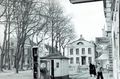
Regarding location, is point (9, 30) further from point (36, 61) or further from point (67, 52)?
point (67, 52)

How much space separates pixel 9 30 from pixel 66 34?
19.3 metres

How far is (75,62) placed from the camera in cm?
8694

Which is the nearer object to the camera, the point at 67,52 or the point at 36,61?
the point at 36,61

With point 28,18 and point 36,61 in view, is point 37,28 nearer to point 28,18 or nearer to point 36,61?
point 28,18

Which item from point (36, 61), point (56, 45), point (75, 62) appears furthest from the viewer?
point (75, 62)

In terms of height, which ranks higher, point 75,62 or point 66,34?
point 66,34

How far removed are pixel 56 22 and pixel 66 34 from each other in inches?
417

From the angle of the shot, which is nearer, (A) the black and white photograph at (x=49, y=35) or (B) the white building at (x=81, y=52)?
(A) the black and white photograph at (x=49, y=35)

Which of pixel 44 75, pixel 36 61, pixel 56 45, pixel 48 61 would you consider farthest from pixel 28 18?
pixel 56 45

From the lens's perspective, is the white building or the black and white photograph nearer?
the black and white photograph

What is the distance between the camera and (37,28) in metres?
33.6

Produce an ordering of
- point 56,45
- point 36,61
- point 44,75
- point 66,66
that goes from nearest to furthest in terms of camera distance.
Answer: point 36,61 → point 44,75 → point 66,66 → point 56,45

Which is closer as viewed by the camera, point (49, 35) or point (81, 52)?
point (49, 35)

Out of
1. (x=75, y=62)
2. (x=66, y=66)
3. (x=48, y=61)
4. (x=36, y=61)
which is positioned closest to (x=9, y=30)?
(x=66, y=66)
